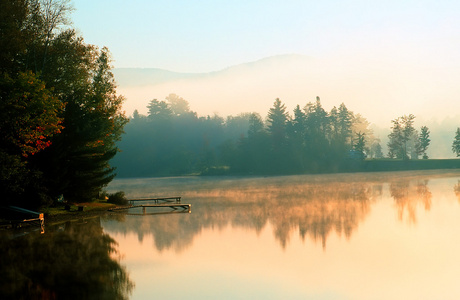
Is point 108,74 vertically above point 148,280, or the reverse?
point 108,74

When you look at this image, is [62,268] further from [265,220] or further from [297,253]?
[265,220]

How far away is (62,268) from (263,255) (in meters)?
8.55

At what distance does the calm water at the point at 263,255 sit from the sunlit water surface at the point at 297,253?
40 millimetres

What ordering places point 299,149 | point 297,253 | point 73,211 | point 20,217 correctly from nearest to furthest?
point 297,253 < point 20,217 < point 73,211 < point 299,149

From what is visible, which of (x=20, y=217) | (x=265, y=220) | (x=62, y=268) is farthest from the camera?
(x=20, y=217)

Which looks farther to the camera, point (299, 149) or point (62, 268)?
point (299, 149)

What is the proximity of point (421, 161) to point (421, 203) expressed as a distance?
10327cm

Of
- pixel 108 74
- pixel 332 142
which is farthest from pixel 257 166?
pixel 108 74

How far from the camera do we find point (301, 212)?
38906 millimetres

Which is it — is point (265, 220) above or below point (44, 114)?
below

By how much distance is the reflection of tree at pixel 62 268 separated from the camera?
1620 cm

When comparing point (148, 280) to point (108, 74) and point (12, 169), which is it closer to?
point (12, 169)

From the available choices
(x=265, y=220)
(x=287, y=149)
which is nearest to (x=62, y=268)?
(x=265, y=220)

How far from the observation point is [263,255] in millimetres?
22531
